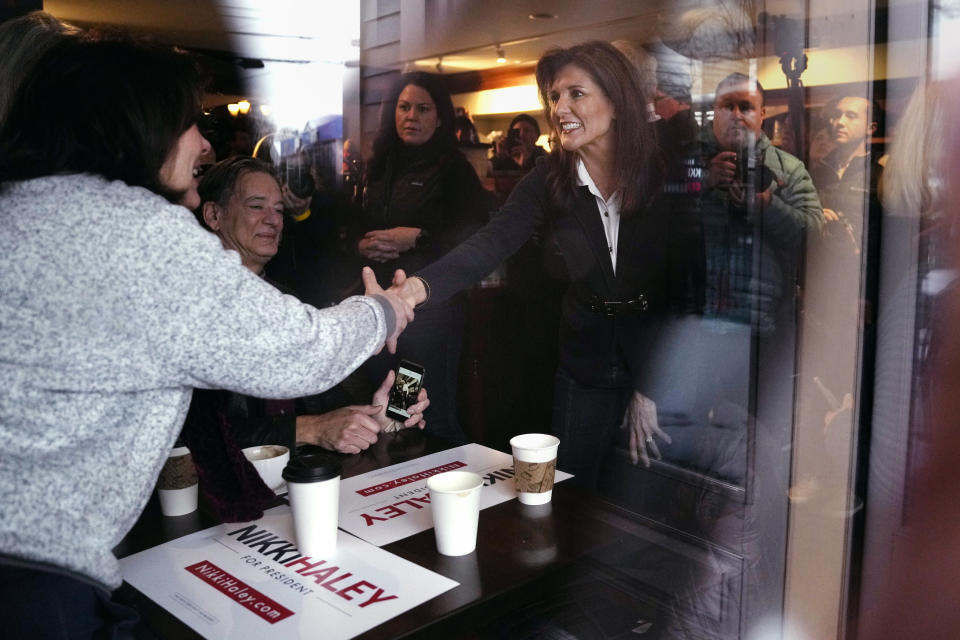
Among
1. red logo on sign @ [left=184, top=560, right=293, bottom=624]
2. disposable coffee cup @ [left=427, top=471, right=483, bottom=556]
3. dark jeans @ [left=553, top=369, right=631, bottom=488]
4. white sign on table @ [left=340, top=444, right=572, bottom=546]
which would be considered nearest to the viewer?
red logo on sign @ [left=184, top=560, right=293, bottom=624]

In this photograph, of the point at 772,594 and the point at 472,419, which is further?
the point at 472,419

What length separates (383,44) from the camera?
109 inches

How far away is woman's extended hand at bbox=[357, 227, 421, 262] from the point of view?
265cm

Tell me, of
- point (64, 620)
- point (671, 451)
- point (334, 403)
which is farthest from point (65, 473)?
point (334, 403)

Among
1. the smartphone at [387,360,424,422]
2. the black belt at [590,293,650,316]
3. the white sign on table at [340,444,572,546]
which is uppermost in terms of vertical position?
the black belt at [590,293,650,316]

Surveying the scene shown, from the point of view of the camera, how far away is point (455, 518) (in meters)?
1.34

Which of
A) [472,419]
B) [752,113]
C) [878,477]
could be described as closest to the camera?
[878,477]

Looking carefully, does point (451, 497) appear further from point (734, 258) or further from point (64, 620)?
point (734, 258)

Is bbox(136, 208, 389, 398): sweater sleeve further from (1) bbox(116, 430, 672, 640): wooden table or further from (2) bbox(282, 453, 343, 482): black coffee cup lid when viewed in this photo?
(1) bbox(116, 430, 672, 640): wooden table

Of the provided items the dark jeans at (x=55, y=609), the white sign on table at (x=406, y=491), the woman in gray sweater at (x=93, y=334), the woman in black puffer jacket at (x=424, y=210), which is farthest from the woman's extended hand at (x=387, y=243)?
the dark jeans at (x=55, y=609)

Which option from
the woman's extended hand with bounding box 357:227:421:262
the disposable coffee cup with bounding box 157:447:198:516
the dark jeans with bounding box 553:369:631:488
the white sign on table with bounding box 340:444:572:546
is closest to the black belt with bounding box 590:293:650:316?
the dark jeans with bounding box 553:369:631:488

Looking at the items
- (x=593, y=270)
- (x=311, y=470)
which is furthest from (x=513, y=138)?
(x=311, y=470)

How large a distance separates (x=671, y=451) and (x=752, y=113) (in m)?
0.83

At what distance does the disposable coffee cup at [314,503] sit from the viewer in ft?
4.36
